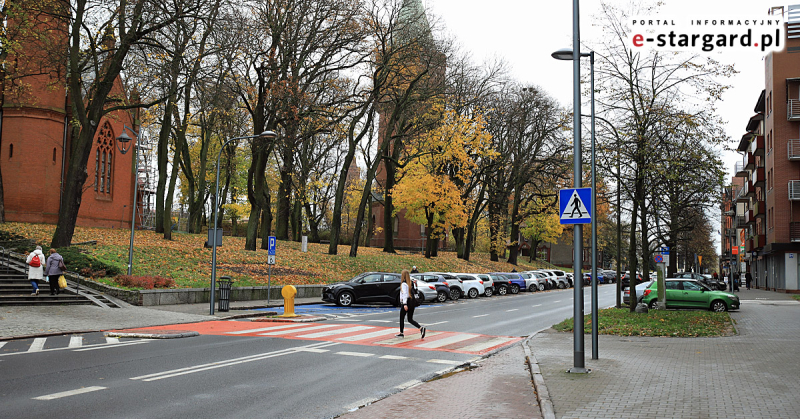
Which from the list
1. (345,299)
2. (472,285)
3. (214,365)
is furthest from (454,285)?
(214,365)

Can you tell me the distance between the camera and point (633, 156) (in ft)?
65.8

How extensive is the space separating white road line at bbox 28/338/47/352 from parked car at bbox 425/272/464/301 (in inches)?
856

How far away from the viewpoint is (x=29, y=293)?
2019 cm

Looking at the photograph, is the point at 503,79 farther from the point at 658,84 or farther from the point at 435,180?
the point at 658,84

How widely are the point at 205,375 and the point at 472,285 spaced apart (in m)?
27.8

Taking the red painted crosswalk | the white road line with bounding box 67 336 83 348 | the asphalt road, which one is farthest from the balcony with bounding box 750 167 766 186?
the white road line with bounding box 67 336 83 348

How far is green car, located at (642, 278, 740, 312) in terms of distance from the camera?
971 inches

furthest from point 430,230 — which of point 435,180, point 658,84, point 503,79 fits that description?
point 658,84

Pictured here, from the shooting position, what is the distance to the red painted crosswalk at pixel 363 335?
45.0ft

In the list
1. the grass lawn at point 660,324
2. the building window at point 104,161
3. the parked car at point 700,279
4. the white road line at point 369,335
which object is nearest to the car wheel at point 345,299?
the white road line at point 369,335

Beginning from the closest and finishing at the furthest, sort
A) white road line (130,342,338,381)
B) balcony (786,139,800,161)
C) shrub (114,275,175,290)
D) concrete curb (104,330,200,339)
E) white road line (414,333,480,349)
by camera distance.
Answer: white road line (130,342,338,381), white road line (414,333,480,349), concrete curb (104,330,200,339), shrub (114,275,175,290), balcony (786,139,800,161)

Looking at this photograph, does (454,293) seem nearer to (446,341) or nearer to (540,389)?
(446,341)

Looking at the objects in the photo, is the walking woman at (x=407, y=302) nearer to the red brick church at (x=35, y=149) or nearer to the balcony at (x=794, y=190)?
the red brick church at (x=35, y=149)

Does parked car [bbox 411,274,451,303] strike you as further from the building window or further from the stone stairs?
the building window
